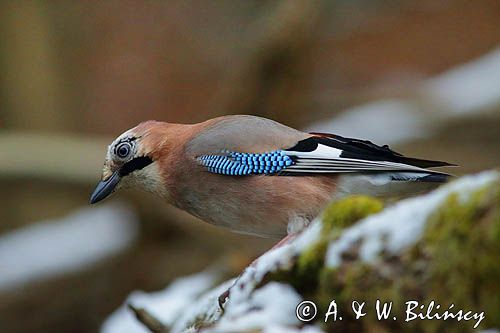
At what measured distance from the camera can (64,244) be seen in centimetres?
966

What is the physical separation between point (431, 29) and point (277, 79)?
434 centimetres

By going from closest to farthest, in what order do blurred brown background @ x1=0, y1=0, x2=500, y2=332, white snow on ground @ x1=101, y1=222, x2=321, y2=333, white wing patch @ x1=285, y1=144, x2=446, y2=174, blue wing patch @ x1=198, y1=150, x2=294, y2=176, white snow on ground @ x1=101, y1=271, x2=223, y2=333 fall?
white snow on ground @ x1=101, y1=222, x2=321, y2=333 → white wing patch @ x1=285, y1=144, x2=446, y2=174 → blue wing patch @ x1=198, y1=150, x2=294, y2=176 → white snow on ground @ x1=101, y1=271, x2=223, y2=333 → blurred brown background @ x1=0, y1=0, x2=500, y2=332

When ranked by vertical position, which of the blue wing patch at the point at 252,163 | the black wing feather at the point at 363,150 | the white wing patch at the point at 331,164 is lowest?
the blue wing patch at the point at 252,163

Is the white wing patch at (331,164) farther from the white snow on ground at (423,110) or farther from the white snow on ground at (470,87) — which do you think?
the white snow on ground at (470,87)

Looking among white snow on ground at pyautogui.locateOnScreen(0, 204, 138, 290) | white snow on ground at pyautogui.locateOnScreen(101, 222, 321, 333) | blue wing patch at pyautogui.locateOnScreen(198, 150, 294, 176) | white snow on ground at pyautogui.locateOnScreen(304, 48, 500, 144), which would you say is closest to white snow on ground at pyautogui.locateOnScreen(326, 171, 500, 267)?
white snow on ground at pyautogui.locateOnScreen(101, 222, 321, 333)

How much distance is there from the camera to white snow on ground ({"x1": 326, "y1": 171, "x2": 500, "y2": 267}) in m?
2.70

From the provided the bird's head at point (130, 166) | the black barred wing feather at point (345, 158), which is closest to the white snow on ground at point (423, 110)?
the bird's head at point (130, 166)

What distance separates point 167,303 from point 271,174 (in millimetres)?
1201

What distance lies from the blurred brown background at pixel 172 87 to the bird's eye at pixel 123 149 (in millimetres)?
1467

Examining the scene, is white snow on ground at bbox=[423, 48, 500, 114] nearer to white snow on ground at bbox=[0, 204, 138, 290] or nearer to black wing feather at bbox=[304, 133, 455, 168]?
white snow on ground at bbox=[0, 204, 138, 290]

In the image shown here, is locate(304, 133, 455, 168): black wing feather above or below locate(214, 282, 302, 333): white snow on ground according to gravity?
above

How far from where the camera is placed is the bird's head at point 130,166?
5.16m

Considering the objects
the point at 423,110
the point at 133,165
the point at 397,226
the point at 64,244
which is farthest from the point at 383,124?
the point at 397,226

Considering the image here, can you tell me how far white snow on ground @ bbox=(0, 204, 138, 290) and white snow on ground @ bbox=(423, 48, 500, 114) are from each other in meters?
3.65
